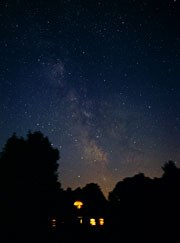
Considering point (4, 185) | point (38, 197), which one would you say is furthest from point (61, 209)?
point (4, 185)

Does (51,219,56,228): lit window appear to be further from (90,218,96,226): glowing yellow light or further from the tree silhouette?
(90,218,96,226): glowing yellow light

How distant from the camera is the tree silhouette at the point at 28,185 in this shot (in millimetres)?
21328

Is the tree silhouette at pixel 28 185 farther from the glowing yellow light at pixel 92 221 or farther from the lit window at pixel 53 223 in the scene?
the glowing yellow light at pixel 92 221

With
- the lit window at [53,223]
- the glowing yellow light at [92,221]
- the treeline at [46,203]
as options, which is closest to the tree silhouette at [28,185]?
the treeline at [46,203]

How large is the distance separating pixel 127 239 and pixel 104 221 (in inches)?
186

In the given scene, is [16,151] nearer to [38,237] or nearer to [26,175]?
[26,175]

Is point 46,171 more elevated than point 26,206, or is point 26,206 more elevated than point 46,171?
point 46,171

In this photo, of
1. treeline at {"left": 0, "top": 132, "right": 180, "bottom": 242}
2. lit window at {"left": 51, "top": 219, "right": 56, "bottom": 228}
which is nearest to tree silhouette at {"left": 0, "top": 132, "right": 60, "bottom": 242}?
treeline at {"left": 0, "top": 132, "right": 180, "bottom": 242}

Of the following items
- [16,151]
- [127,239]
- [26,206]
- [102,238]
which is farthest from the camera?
[16,151]

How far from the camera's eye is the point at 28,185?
75.5ft

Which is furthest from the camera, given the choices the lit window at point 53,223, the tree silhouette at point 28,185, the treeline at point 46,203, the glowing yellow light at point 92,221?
the lit window at point 53,223

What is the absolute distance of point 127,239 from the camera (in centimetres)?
1817

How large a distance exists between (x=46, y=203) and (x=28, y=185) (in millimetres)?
2073

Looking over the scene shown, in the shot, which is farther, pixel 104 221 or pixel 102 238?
pixel 104 221
